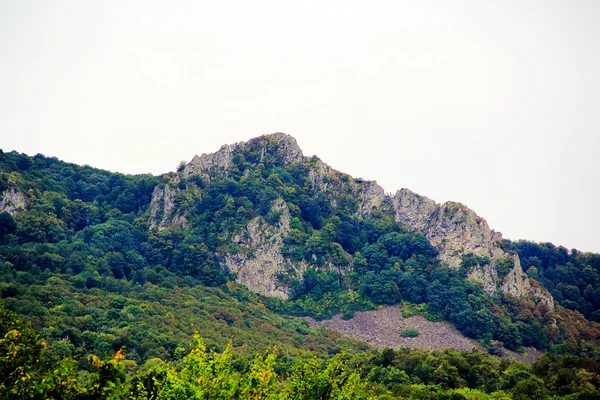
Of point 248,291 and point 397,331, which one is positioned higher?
point 397,331

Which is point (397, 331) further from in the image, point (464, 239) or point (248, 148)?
point (248, 148)

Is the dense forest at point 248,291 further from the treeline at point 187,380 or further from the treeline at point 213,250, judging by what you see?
the treeline at point 187,380

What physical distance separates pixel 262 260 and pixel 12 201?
5134 centimetres

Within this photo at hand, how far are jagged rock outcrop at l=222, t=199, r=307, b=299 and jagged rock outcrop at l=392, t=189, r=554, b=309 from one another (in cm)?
3100

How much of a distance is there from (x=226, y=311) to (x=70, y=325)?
31612mm

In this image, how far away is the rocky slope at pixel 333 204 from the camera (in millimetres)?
104812

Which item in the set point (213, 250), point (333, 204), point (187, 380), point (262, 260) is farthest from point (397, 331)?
point (187, 380)

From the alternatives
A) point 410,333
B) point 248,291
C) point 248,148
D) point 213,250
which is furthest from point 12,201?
point 410,333

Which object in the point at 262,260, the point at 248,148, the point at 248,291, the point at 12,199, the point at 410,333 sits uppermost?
the point at 248,148

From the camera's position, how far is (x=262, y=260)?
359ft

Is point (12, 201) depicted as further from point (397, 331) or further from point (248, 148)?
point (397, 331)

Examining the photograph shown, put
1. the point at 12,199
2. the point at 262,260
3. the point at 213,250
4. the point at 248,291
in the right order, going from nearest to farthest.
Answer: the point at 12,199 → the point at 248,291 → the point at 262,260 → the point at 213,250

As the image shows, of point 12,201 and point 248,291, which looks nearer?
point 12,201

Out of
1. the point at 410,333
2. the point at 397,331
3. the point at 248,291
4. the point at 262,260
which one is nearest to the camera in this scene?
the point at 410,333
